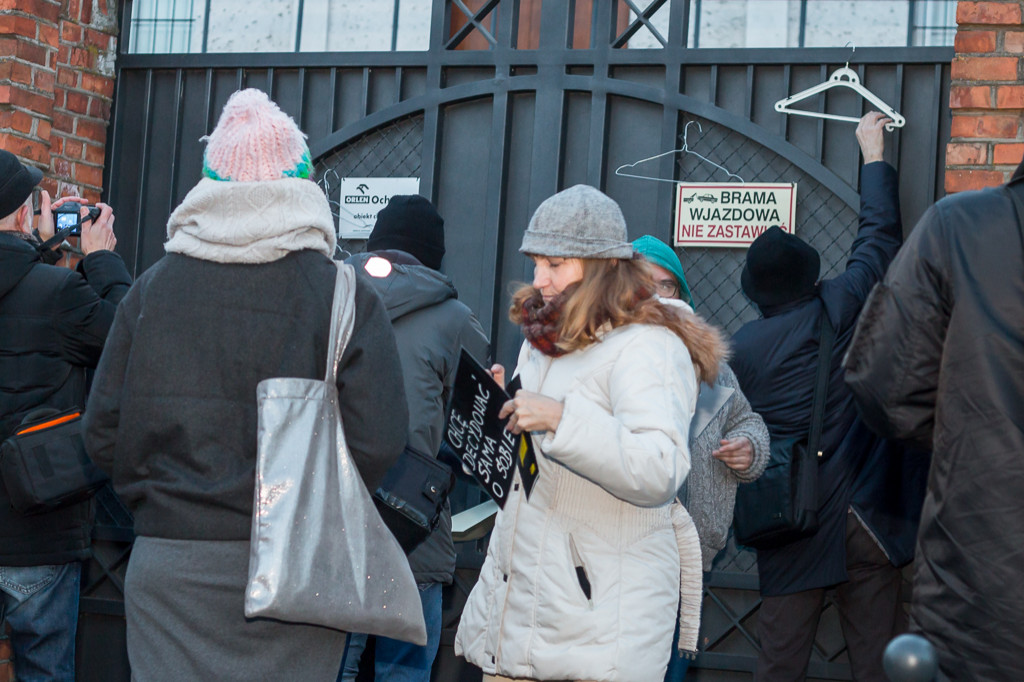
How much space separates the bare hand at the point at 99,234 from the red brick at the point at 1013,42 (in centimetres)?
331

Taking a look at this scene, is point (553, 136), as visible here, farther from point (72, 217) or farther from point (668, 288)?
point (72, 217)

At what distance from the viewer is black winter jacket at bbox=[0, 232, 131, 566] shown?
4.29 metres

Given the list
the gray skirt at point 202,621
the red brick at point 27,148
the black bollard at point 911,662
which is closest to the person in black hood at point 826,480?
the gray skirt at point 202,621

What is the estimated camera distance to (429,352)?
3957 mm

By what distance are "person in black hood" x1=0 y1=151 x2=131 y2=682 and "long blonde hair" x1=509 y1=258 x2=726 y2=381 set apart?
6.87 feet

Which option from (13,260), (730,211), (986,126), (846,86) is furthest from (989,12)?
(13,260)

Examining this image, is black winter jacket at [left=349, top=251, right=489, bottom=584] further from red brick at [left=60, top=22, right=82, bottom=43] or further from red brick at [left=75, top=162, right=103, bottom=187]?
red brick at [left=60, top=22, right=82, bottom=43]

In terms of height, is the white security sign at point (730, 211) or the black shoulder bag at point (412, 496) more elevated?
the white security sign at point (730, 211)

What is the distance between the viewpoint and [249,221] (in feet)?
9.12

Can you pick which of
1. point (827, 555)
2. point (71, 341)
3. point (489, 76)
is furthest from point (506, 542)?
point (489, 76)

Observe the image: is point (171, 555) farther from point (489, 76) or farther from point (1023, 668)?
point (489, 76)

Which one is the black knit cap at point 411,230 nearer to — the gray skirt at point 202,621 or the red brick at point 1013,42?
the gray skirt at point 202,621

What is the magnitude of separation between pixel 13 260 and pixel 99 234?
42cm

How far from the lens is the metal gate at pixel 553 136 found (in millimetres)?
4855
